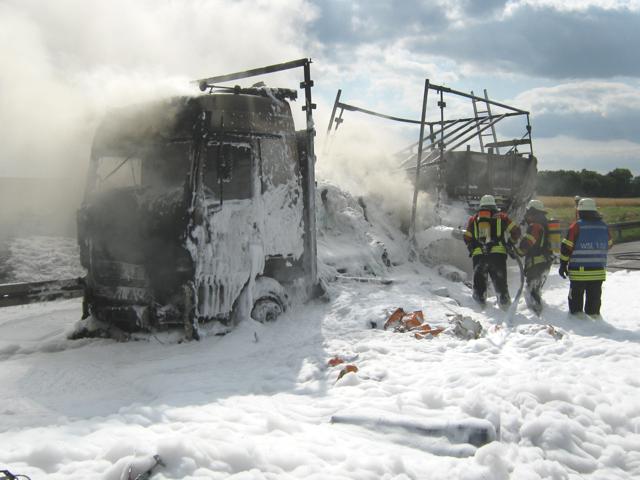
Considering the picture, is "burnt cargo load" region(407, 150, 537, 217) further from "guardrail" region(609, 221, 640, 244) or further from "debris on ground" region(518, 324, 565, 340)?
"debris on ground" region(518, 324, 565, 340)

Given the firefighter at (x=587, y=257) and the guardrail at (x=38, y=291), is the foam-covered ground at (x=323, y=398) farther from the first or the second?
the guardrail at (x=38, y=291)

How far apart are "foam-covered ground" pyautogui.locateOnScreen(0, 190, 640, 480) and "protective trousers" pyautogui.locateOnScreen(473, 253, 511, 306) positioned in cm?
65

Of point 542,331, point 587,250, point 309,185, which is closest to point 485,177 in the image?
point 587,250

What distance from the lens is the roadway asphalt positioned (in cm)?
1232

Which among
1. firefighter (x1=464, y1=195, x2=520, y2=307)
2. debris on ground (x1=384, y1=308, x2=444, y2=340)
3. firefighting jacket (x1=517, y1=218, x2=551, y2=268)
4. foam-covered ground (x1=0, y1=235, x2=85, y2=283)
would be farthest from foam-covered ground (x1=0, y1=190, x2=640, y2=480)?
foam-covered ground (x1=0, y1=235, x2=85, y2=283)

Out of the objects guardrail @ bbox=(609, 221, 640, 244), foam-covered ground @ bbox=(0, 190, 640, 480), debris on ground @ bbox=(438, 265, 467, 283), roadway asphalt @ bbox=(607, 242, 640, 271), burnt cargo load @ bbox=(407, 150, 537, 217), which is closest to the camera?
foam-covered ground @ bbox=(0, 190, 640, 480)

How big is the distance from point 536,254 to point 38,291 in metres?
6.92

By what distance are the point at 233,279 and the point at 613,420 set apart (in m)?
4.03

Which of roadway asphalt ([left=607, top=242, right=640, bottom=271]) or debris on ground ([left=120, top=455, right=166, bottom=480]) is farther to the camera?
roadway asphalt ([left=607, top=242, right=640, bottom=271])

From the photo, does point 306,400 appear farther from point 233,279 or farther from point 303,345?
point 233,279

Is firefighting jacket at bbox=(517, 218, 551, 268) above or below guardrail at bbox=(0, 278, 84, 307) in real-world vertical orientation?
above

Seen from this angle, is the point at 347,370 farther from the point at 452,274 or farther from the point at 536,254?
the point at 452,274

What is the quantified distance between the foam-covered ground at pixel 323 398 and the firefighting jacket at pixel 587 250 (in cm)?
66

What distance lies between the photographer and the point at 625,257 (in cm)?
1380
